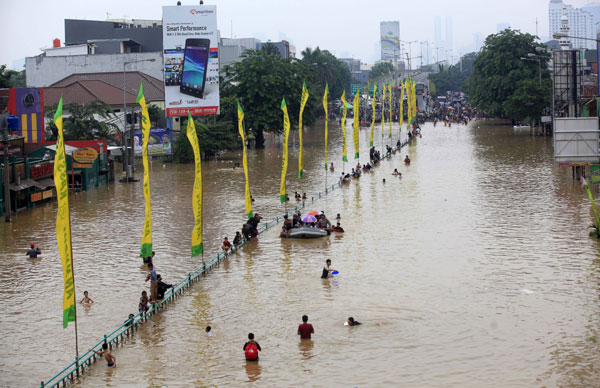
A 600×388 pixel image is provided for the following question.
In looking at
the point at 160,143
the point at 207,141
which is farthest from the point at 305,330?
the point at 160,143

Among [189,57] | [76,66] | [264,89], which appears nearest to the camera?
[189,57]

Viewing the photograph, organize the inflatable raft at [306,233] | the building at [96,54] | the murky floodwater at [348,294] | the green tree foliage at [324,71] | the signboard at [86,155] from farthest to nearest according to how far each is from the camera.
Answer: the green tree foliage at [324,71] < the building at [96,54] < the signboard at [86,155] < the inflatable raft at [306,233] < the murky floodwater at [348,294]

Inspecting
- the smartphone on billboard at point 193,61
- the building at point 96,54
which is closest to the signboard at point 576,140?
the smartphone on billboard at point 193,61

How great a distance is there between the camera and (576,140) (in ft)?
92.1

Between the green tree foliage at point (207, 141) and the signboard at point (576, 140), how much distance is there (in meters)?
37.9

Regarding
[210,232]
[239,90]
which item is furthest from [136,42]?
[210,232]

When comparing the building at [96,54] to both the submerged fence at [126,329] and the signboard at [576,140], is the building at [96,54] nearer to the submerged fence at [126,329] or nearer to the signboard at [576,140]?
the submerged fence at [126,329]

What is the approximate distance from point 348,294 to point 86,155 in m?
27.8

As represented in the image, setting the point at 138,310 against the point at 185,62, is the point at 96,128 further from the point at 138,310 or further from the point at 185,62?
the point at 138,310

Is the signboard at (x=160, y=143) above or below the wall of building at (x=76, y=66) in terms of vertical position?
below

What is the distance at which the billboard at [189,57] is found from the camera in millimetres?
64062

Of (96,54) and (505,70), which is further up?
(96,54)

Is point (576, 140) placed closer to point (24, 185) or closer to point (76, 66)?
point (24, 185)

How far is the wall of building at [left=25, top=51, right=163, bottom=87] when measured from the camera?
87.1 meters
